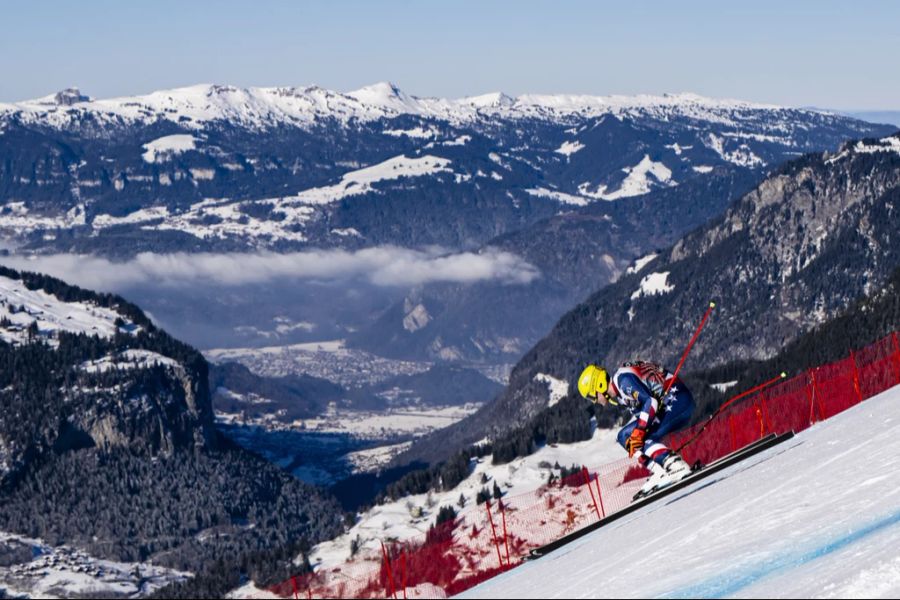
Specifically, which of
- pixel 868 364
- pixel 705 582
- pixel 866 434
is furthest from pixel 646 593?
pixel 868 364

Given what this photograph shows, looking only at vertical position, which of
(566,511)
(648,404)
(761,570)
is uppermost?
(648,404)

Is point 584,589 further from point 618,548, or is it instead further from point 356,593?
point 356,593

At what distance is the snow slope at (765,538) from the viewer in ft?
83.1

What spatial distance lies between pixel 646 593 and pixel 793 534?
359cm

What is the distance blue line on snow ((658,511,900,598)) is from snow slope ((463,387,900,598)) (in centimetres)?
2

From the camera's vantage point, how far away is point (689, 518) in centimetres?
3466

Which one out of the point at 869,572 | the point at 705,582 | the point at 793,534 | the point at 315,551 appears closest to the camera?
the point at 869,572

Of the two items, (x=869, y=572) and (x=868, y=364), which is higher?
(x=868, y=364)

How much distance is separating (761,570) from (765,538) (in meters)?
2.80

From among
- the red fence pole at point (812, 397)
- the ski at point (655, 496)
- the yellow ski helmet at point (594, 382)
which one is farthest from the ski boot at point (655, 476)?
the red fence pole at point (812, 397)

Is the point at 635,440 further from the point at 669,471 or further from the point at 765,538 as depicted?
the point at 765,538

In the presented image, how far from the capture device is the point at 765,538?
29.3 metres

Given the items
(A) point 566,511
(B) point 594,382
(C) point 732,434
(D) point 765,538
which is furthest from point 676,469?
(C) point 732,434

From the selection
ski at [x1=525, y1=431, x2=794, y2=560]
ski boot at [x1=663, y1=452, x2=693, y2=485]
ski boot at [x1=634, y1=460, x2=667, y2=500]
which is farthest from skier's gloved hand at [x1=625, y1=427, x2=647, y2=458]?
ski at [x1=525, y1=431, x2=794, y2=560]
